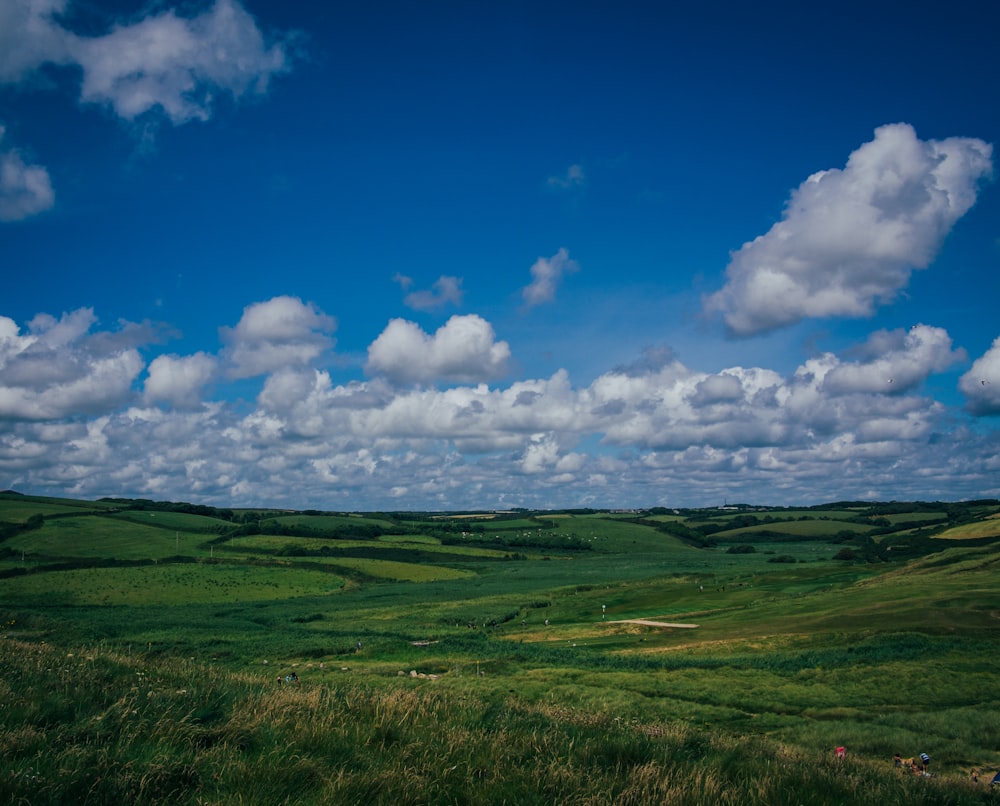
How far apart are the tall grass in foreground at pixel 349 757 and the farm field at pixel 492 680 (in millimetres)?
37

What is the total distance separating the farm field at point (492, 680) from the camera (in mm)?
6895

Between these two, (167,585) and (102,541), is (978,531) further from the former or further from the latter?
(102,541)

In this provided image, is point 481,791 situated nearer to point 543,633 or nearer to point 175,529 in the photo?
point 543,633

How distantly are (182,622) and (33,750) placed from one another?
68448 mm

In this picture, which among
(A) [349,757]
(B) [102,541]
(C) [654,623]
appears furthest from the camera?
(B) [102,541]

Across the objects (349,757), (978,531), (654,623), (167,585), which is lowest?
(167,585)

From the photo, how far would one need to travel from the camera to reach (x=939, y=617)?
4203 cm

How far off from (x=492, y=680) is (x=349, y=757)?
28.7 meters

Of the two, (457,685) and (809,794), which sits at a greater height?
(809,794)

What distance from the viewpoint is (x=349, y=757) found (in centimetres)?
742

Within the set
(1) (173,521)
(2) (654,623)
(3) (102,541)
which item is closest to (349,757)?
(2) (654,623)

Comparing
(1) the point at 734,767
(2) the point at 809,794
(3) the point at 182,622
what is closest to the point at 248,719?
(1) the point at 734,767

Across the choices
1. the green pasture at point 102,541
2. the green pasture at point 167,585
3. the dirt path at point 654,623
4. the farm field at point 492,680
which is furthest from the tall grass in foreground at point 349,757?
the green pasture at point 102,541

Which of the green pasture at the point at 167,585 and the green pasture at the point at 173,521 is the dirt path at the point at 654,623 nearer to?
the green pasture at the point at 167,585
